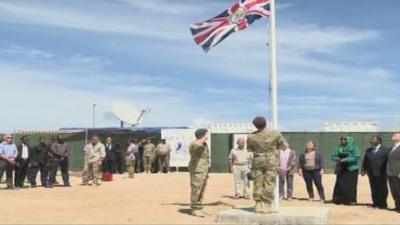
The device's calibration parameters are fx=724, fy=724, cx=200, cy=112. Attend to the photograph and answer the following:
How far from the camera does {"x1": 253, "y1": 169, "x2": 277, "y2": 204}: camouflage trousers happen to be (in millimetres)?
11906

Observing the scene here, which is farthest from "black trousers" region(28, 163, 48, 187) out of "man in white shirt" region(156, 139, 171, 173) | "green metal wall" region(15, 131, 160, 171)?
"green metal wall" region(15, 131, 160, 171)

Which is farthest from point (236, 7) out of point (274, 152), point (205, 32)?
point (274, 152)

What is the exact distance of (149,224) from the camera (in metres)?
11.9

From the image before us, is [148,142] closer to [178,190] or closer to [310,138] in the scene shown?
[310,138]

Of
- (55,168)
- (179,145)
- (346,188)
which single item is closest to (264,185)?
(346,188)

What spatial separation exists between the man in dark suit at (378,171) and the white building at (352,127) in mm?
18675

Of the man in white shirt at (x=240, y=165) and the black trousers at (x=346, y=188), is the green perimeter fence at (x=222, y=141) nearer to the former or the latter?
the man in white shirt at (x=240, y=165)

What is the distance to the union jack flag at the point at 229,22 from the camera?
12758 millimetres

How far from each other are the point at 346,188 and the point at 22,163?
9.38 metres

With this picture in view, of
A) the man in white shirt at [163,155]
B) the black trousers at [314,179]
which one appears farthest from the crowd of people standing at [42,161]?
the man in white shirt at [163,155]

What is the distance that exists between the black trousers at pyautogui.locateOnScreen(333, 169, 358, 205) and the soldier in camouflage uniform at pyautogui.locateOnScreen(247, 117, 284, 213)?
4.21 metres

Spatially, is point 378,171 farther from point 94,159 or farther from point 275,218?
point 94,159

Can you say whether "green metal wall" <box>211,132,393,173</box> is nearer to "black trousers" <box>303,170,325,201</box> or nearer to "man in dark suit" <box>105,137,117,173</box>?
"man in dark suit" <box>105,137,117,173</box>

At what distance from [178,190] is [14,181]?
469 centimetres
